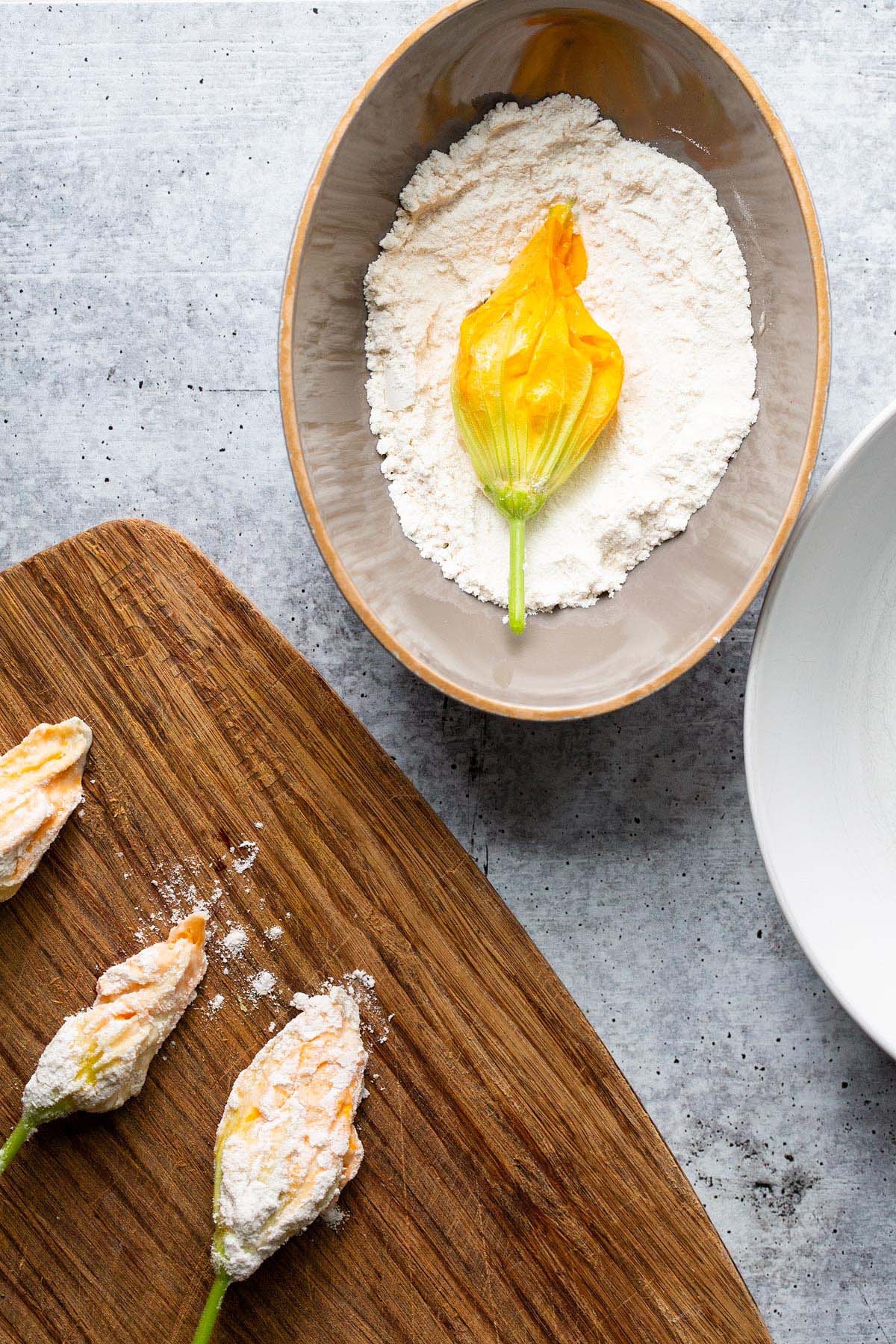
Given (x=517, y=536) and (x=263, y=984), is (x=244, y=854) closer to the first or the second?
(x=263, y=984)

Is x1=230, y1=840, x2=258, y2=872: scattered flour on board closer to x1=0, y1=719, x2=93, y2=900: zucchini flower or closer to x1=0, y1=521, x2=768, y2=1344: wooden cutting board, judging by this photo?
x1=0, y1=521, x2=768, y2=1344: wooden cutting board

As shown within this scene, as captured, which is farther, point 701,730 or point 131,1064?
point 701,730

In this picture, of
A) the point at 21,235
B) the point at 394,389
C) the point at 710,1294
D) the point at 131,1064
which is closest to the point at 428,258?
the point at 394,389

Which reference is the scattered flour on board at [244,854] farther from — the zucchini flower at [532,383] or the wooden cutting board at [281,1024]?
the zucchini flower at [532,383]

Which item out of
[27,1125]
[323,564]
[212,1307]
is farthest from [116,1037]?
[323,564]

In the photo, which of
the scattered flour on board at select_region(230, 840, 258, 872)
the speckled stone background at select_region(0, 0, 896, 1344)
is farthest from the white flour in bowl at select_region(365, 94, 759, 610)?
the scattered flour on board at select_region(230, 840, 258, 872)

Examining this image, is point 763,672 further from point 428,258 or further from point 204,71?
point 204,71

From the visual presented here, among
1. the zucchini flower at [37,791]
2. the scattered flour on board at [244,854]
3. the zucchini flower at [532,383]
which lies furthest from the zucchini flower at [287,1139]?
the zucchini flower at [532,383]
